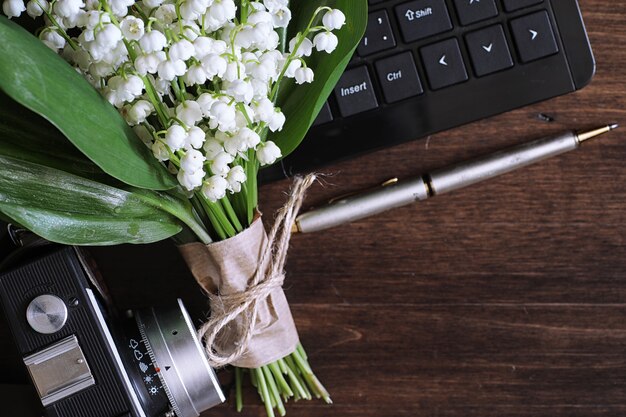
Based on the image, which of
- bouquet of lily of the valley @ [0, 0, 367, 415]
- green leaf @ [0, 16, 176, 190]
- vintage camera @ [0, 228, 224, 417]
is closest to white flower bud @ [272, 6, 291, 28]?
bouquet of lily of the valley @ [0, 0, 367, 415]

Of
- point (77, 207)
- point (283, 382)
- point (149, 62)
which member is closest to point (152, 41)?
point (149, 62)

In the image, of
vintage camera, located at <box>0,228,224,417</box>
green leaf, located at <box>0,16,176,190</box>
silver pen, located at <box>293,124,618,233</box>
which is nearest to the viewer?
green leaf, located at <box>0,16,176,190</box>

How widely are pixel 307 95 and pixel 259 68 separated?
76 mm

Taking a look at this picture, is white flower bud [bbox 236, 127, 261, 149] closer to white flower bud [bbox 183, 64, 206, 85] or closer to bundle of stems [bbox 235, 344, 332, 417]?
white flower bud [bbox 183, 64, 206, 85]

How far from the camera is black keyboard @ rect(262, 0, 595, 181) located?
585mm

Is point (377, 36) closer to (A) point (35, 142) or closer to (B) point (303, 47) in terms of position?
(B) point (303, 47)

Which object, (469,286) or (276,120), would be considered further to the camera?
(469,286)

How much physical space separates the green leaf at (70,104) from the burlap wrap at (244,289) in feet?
0.33

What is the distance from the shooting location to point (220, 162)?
425 millimetres

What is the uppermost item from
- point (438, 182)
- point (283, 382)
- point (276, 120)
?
point (276, 120)

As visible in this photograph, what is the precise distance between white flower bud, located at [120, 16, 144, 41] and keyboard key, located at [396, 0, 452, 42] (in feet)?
0.86

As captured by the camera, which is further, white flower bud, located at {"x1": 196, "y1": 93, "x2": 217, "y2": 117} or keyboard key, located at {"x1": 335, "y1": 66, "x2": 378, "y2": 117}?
keyboard key, located at {"x1": 335, "y1": 66, "x2": 378, "y2": 117}

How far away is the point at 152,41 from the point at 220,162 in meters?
0.08

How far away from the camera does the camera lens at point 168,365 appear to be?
0.53 meters
